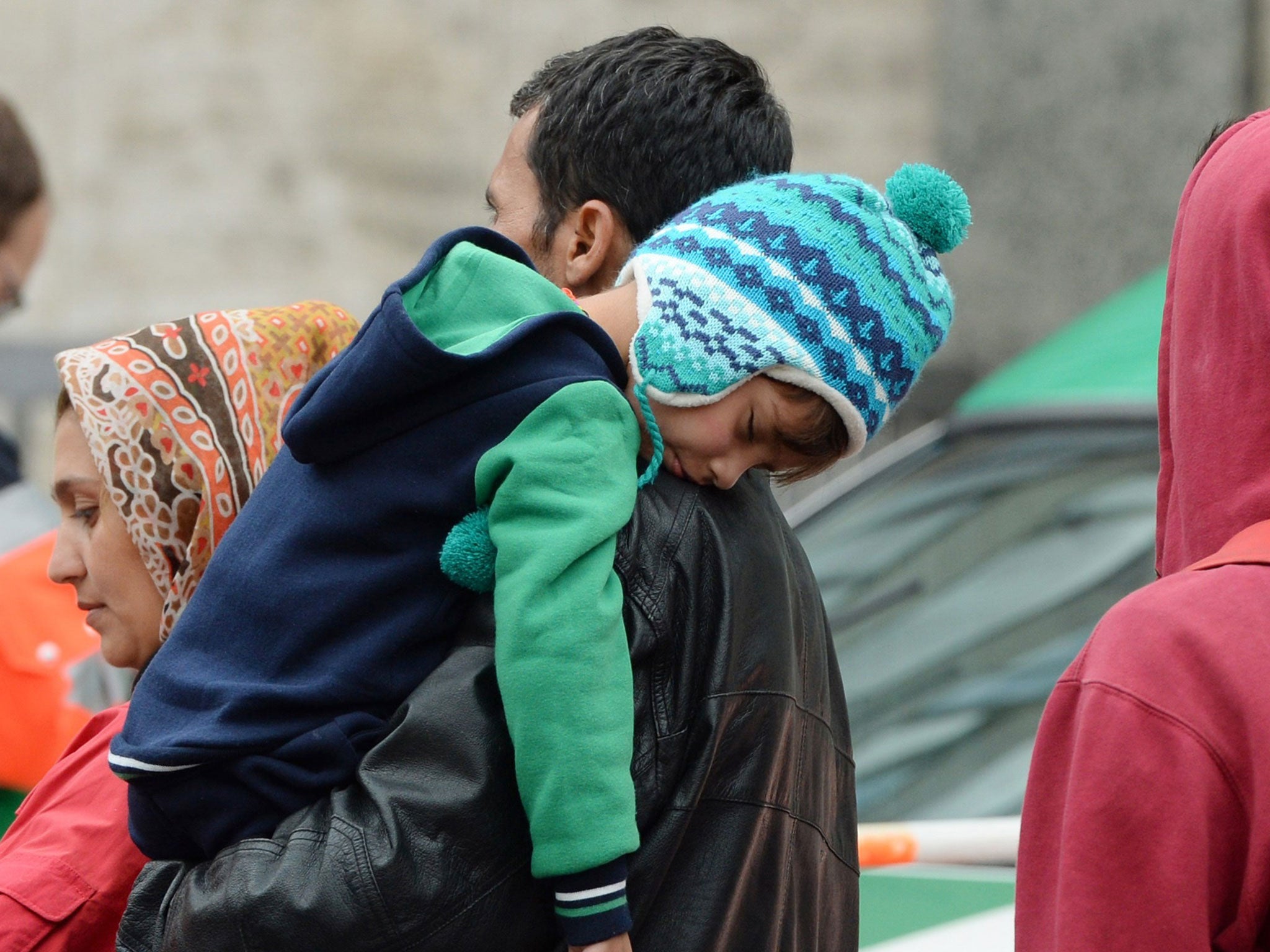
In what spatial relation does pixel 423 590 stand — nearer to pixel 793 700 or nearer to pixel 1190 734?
pixel 793 700

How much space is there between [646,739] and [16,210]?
2.01m

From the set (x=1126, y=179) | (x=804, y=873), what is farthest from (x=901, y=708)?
(x=1126, y=179)

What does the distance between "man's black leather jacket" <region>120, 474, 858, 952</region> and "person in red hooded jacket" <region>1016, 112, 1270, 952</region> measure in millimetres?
315

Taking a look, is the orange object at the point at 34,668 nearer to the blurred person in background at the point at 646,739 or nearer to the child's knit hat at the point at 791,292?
the blurred person in background at the point at 646,739

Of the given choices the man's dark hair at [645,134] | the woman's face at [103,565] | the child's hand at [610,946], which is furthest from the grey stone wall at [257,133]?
the child's hand at [610,946]

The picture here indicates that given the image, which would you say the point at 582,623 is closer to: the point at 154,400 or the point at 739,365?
the point at 739,365

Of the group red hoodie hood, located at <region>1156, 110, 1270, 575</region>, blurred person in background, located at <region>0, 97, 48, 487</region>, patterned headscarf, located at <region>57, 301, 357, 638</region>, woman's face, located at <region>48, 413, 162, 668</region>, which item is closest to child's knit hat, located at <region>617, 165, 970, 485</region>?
red hoodie hood, located at <region>1156, 110, 1270, 575</region>

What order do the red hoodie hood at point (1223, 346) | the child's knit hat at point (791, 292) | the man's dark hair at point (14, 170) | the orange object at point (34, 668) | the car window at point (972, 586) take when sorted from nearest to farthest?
the red hoodie hood at point (1223, 346) < the child's knit hat at point (791, 292) < the orange object at point (34, 668) < the man's dark hair at point (14, 170) < the car window at point (972, 586)

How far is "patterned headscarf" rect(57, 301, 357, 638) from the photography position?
181 centimetres

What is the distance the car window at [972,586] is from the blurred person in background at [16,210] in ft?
6.11

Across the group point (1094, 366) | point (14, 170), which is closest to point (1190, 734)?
point (14, 170)

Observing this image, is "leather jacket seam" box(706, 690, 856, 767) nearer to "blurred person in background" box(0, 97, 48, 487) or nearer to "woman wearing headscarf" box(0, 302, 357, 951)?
"woman wearing headscarf" box(0, 302, 357, 951)

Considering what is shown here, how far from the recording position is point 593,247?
1.68 m

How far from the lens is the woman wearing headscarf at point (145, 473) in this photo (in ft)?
5.91
